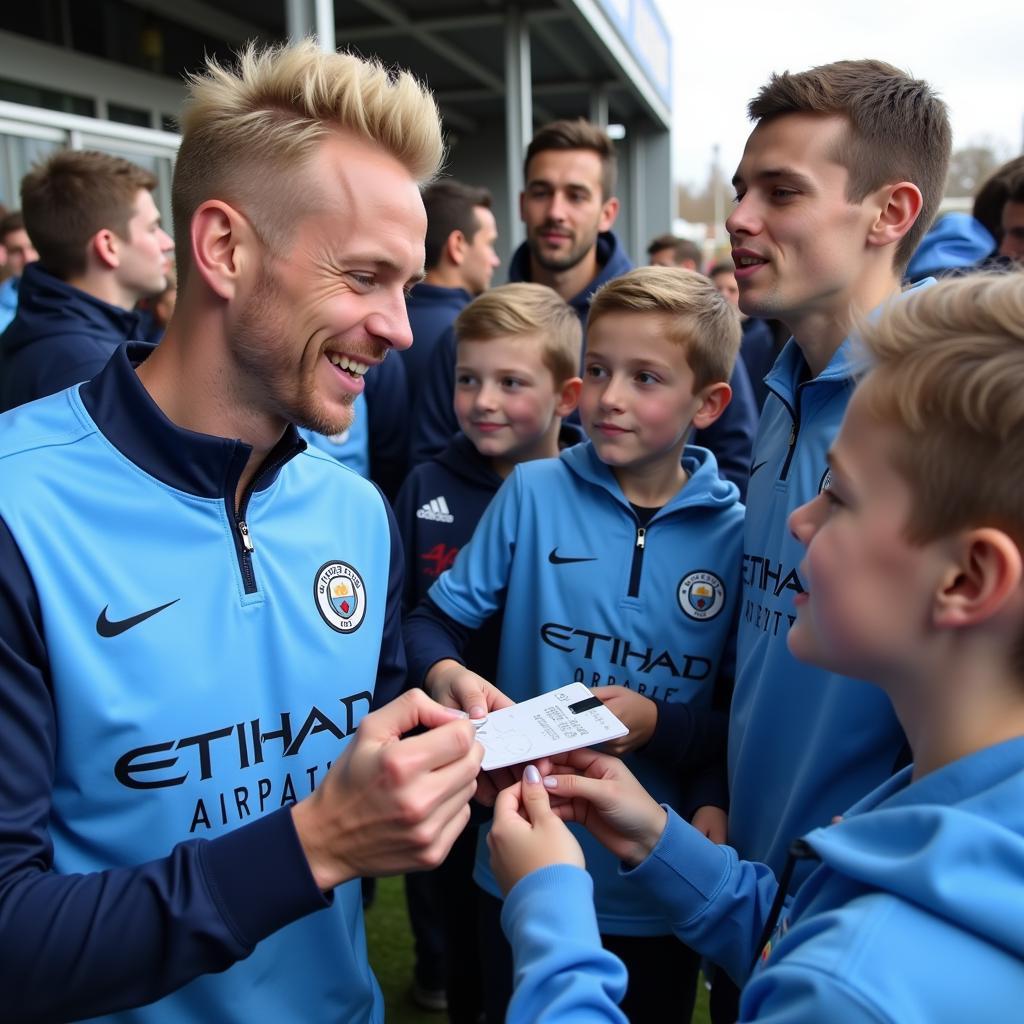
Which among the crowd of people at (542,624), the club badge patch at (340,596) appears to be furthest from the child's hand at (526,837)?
the club badge patch at (340,596)

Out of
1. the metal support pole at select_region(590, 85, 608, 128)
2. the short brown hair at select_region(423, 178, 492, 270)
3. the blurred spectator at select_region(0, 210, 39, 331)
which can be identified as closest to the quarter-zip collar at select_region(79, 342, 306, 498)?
the short brown hair at select_region(423, 178, 492, 270)

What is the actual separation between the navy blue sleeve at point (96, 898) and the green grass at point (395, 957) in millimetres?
2138

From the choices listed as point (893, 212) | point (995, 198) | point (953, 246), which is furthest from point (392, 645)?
point (995, 198)

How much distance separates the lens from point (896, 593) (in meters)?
1.08

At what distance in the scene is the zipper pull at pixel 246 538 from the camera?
1460 millimetres

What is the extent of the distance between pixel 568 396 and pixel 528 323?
0.27 m

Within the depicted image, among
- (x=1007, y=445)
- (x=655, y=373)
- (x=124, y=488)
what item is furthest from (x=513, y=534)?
(x=1007, y=445)

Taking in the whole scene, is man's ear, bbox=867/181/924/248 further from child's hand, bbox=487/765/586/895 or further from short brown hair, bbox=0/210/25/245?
short brown hair, bbox=0/210/25/245

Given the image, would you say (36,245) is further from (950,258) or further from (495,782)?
(950,258)

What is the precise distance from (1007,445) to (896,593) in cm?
21

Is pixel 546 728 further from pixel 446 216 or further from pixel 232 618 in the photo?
pixel 446 216

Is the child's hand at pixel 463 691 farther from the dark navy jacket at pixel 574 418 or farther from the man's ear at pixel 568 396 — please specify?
the dark navy jacket at pixel 574 418

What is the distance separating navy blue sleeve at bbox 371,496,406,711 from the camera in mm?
1780

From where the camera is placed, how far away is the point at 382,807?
3.92 ft
